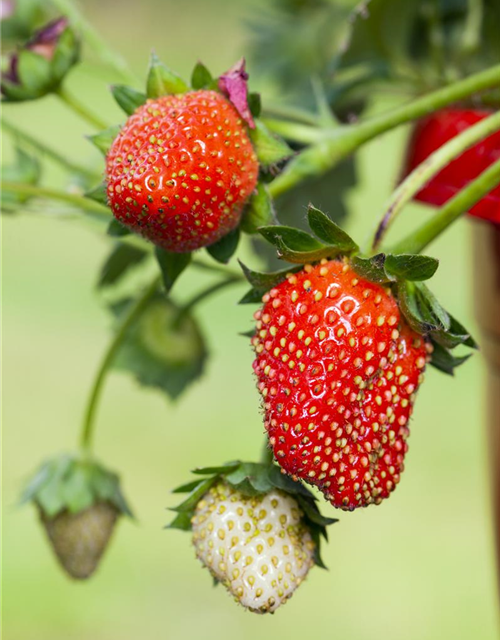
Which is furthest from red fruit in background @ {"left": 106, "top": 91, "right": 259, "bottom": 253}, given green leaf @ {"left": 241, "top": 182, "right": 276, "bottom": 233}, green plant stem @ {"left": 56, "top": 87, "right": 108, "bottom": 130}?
green plant stem @ {"left": 56, "top": 87, "right": 108, "bottom": 130}

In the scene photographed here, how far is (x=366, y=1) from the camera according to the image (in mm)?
532

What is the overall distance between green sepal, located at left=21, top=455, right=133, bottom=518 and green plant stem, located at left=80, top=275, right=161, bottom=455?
1cm

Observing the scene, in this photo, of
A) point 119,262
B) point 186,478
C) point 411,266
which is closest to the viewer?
point 411,266

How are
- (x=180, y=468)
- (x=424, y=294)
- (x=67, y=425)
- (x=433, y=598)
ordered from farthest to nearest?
1. (x=67, y=425)
2. (x=180, y=468)
3. (x=433, y=598)
4. (x=424, y=294)

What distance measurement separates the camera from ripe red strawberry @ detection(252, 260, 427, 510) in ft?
1.11

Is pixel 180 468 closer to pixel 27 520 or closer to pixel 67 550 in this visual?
pixel 27 520

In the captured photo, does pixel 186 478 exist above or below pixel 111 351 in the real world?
below

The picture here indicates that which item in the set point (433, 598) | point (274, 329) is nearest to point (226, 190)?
point (274, 329)

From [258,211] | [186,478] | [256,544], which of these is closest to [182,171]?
[258,211]

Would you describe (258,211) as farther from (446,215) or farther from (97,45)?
(97,45)

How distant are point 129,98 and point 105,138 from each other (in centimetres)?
2

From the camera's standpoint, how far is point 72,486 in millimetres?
496

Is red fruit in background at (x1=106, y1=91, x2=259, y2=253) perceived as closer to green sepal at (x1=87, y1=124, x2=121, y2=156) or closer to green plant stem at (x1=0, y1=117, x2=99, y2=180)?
green sepal at (x1=87, y1=124, x2=121, y2=156)

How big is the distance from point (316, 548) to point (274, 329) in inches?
3.7
